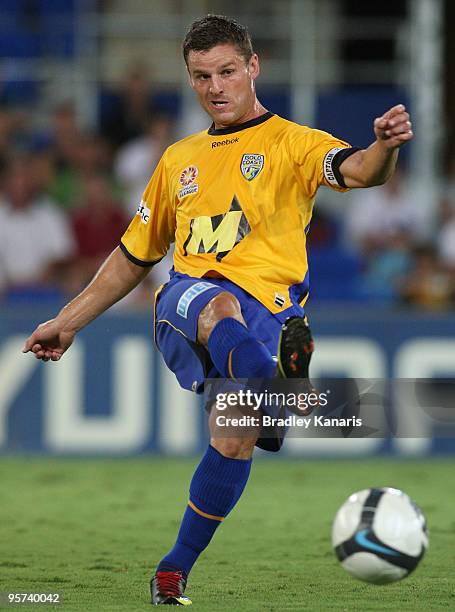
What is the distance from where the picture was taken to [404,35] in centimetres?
1323

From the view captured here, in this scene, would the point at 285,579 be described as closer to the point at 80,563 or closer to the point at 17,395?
the point at 80,563

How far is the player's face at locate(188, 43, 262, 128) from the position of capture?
4.92 metres

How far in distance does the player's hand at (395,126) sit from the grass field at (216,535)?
1.75 metres

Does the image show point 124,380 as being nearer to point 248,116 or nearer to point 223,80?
point 248,116

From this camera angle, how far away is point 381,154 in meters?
4.36

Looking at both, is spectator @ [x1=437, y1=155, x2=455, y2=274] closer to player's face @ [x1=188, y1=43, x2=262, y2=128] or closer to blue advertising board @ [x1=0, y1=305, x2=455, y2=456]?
blue advertising board @ [x1=0, y1=305, x2=455, y2=456]

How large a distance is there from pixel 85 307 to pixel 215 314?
801mm

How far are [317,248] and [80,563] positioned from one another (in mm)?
6394

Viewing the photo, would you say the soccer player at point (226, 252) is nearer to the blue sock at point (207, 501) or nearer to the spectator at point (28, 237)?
the blue sock at point (207, 501)

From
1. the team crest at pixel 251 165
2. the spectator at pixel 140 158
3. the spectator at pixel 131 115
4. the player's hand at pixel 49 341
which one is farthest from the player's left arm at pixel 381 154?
the spectator at pixel 131 115

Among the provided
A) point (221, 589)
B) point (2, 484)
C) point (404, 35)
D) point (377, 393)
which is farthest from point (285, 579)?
point (404, 35)

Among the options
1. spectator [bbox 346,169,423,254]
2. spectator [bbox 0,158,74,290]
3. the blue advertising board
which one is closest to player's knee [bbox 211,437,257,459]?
the blue advertising board

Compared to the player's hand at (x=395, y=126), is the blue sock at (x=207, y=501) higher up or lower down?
lower down

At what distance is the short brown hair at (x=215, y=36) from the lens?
4934mm
